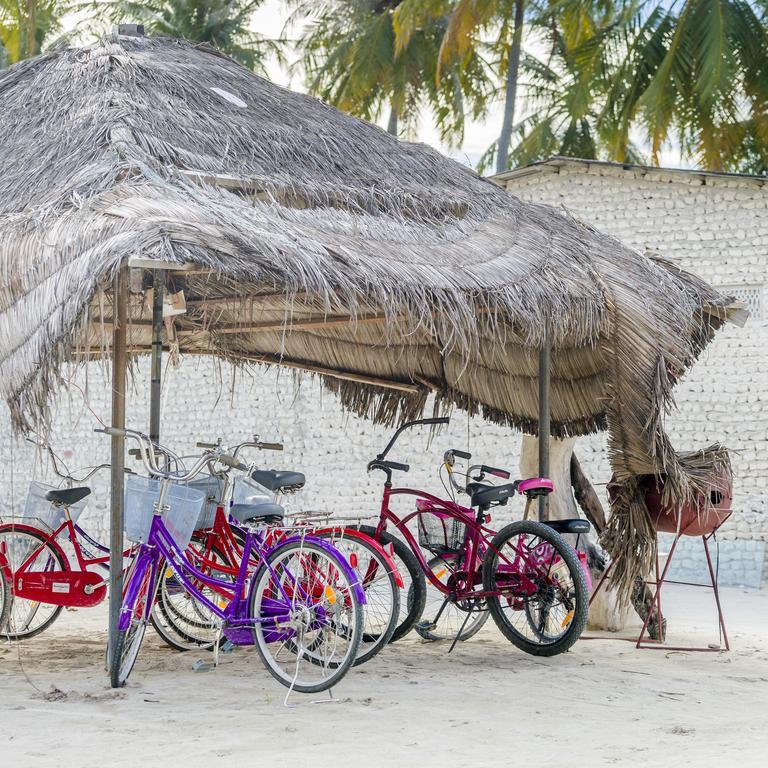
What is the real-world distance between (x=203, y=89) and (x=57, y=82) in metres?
0.77

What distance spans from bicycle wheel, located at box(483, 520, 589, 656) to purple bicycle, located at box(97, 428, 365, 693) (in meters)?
1.04

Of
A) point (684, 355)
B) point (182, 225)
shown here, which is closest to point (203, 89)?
point (182, 225)

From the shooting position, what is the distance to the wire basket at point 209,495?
5.42m

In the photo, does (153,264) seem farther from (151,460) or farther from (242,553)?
(242,553)

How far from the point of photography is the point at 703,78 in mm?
15172

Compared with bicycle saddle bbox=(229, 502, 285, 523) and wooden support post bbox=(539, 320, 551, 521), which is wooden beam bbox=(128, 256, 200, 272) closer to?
bicycle saddle bbox=(229, 502, 285, 523)

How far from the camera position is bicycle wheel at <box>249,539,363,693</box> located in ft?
15.6

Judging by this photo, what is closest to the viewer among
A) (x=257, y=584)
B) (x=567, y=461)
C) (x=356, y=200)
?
(x=257, y=584)

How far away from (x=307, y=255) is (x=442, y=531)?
1871 millimetres

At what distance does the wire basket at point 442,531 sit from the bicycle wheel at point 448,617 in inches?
2.0

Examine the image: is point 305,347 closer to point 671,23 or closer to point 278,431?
point 278,431

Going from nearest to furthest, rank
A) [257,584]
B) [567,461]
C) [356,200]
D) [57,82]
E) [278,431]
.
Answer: [257,584] → [356,200] → [57,82] → [567,461] → [278,431]

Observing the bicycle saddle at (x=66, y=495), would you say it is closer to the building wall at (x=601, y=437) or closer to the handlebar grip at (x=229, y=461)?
the handlebar grip at (x=229, y=461)

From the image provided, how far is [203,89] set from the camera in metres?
6.08
